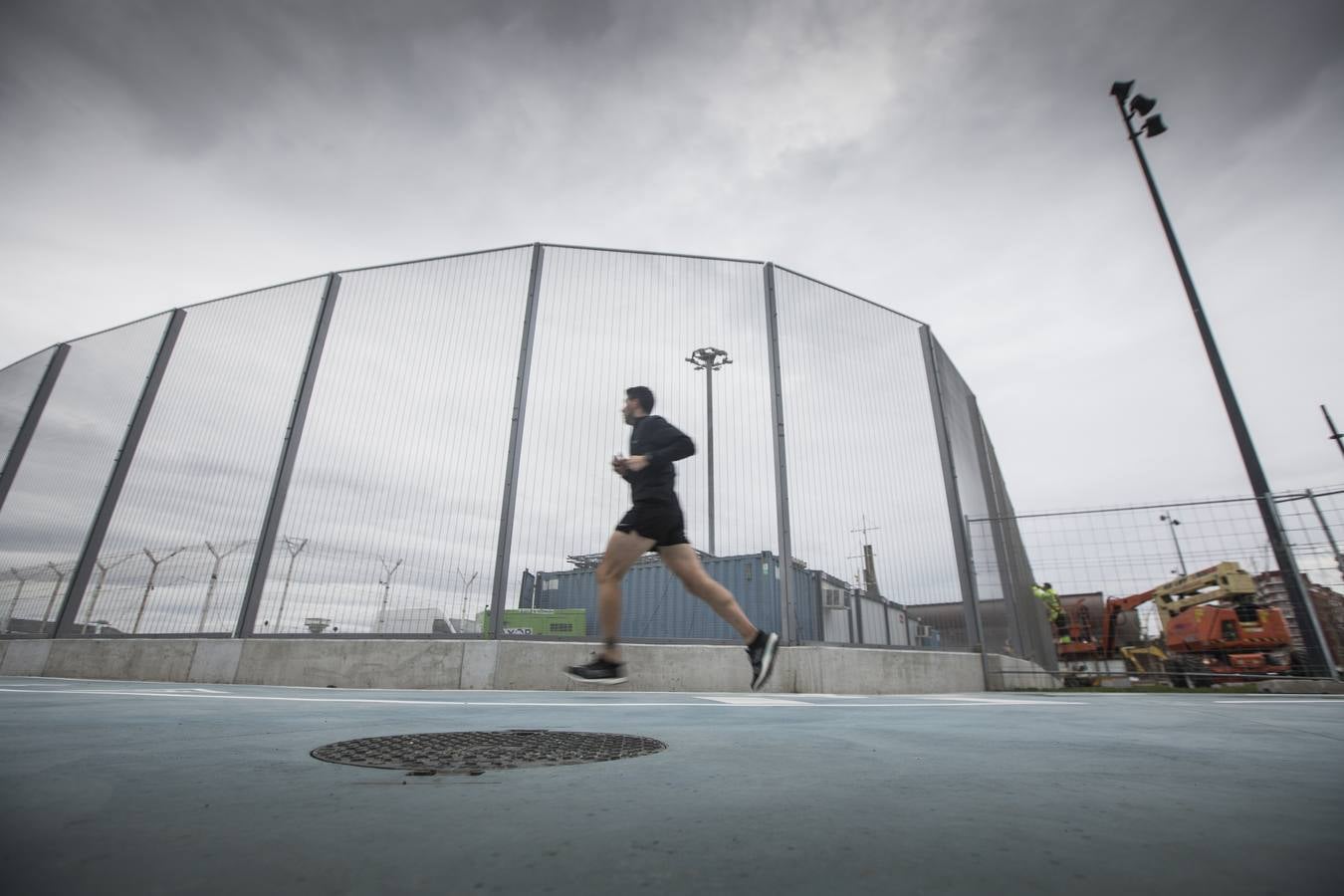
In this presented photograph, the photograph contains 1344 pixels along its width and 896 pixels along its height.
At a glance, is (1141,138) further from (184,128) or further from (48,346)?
(48,346)

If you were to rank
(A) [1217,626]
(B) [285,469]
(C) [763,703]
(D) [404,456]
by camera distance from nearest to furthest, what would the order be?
(C) [763,703] < (D) [404,456] < (B) [285,469] < (A) [1217,626]

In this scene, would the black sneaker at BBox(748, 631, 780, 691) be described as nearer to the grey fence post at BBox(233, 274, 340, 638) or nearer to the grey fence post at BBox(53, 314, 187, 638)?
the grey fence post at BBox(233, 274, 340, 638)

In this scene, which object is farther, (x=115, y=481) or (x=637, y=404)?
(x=115, y=481)

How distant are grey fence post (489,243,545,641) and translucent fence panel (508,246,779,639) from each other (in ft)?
0.28

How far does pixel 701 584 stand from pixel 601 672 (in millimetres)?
743

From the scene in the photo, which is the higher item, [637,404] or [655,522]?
[637,404]

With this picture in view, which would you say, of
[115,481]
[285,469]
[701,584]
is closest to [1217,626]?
[701,584]

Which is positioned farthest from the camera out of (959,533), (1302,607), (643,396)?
(959,533)

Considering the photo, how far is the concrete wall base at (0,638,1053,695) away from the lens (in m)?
5.80

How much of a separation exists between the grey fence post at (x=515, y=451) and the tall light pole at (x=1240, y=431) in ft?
28.4

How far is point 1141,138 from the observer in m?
8.05

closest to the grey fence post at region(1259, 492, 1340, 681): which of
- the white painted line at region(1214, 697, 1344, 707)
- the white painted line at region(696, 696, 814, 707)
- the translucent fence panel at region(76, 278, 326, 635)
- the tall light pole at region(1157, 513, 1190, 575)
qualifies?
the tall light pole at region(1157, 513, 1190, 575)

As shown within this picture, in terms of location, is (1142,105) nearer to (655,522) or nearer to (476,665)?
(655,522)

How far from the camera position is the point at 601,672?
293 cm
